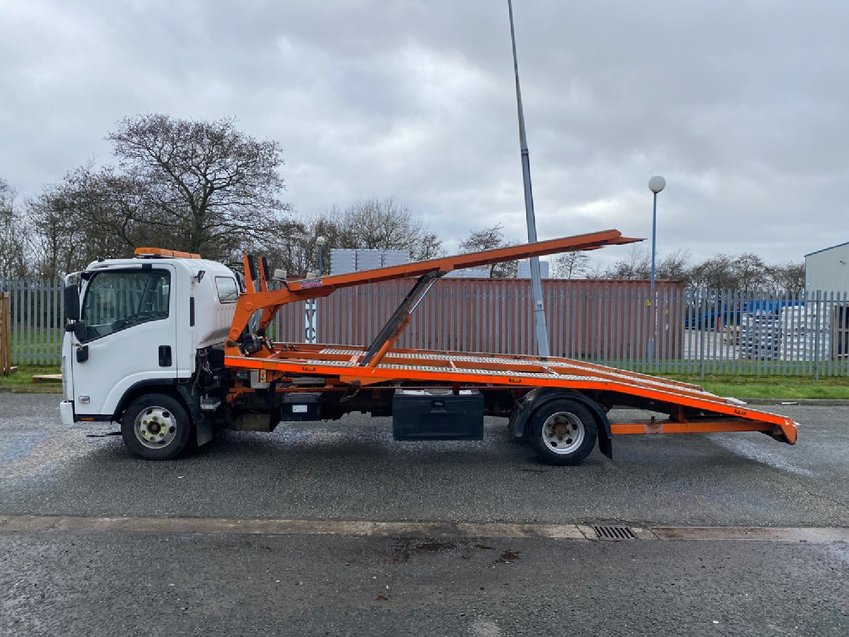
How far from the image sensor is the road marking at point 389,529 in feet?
15.4

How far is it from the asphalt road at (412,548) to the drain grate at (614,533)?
0.13 metres

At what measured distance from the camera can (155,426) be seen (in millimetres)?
6520

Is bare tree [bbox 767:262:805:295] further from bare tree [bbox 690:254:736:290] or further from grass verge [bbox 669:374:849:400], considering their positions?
grass verge [bbox 669:374:849:400]

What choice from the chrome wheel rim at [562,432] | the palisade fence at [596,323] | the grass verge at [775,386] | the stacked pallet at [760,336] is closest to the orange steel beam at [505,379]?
the chrome wheel rim at [562,432]

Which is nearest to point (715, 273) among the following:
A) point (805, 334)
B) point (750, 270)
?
point (750, 270)

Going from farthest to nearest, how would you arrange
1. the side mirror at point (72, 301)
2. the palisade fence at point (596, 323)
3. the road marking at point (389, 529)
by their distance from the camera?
the palisade fence at point (596, 323) < the side mirror at point (72, 301) < the road marking at point (389, 529)

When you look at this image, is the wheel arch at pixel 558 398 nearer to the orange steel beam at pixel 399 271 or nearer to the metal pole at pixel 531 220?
the orange steel beam at pixel 399 271

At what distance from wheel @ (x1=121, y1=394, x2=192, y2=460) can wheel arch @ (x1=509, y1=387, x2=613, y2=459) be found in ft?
11.7

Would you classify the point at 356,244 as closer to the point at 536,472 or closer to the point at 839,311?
the point at 839,311

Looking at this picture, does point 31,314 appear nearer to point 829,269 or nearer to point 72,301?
point 72,301

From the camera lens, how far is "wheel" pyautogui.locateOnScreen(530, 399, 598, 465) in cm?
644

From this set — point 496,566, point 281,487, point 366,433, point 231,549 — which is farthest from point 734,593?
point 366,433

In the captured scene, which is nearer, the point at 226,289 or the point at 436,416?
the point at 436,416

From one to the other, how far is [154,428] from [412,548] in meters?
3.54
